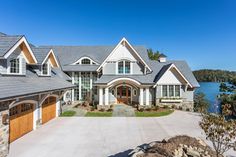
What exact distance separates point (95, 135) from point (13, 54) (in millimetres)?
8247

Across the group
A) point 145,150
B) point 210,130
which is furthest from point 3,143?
point 210,130

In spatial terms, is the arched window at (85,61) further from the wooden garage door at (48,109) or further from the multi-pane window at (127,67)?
the wooden garage door at (48,109)

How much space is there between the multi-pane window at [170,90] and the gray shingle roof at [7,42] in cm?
1824

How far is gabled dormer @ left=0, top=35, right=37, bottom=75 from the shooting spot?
11.2 metres

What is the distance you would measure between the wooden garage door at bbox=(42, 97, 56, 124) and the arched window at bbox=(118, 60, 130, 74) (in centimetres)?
1013

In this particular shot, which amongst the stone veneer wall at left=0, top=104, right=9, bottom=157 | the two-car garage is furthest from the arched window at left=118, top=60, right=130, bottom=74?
the stone veneer wall at left=0, top=104, right=9, bottom=157

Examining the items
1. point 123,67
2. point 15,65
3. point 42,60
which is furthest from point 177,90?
point 15,65

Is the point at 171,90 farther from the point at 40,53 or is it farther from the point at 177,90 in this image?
the point at 40,53

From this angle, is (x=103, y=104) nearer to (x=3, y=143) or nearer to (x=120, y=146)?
(x=120, y=146)

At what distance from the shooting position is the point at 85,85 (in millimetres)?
26234

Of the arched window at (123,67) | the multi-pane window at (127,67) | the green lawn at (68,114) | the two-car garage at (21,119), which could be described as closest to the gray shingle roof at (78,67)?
the arched window at (123,67)

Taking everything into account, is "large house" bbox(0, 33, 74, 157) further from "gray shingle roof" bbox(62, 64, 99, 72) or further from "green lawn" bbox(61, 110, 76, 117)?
"gray shingle roof" bbox(62, 64, 99, 72)

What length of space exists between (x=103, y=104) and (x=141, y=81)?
5970 millimetres

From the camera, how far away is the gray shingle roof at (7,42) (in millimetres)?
11078
